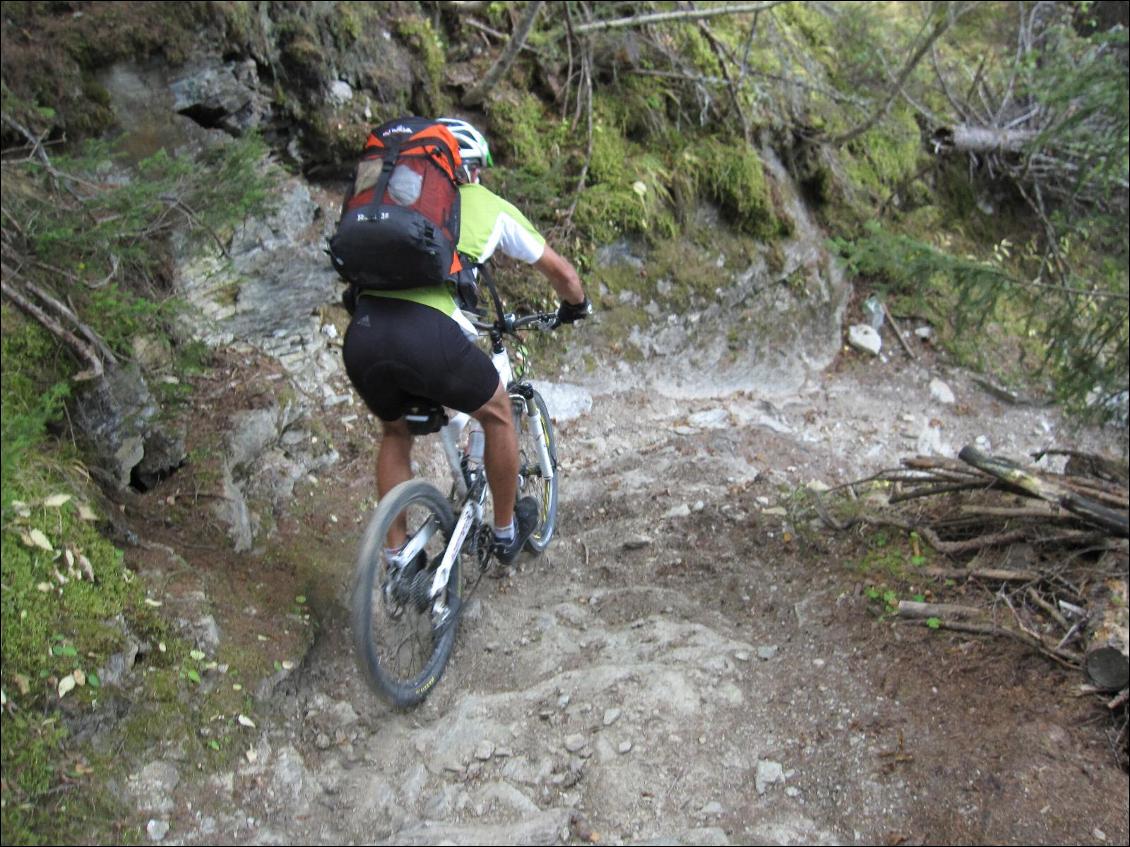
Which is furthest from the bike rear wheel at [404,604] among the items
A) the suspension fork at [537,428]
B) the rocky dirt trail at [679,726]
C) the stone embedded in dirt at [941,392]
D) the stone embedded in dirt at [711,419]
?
the stone embedded in dirt at [941,392]

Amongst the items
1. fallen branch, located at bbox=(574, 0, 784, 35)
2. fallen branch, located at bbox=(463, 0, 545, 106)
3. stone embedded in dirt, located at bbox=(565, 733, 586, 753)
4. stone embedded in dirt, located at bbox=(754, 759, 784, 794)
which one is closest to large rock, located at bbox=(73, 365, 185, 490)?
stone embedded in dirt, located at bbox=(565, 733, 586, 753)

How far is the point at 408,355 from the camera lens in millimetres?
3535

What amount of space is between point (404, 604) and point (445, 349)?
1120 mm

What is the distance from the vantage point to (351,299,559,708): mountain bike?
133 inches

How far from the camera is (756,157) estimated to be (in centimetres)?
909

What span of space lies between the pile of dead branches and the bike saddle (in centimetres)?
247

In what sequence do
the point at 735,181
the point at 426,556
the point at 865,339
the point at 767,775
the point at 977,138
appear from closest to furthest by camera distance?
the point at 767,775 → the point at 426,556 → the point at 735,181 → the point at 865,339 → the point at 977,138

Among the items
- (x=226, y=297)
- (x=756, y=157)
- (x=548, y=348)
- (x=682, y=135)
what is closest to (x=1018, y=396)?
(x=756, y=157)

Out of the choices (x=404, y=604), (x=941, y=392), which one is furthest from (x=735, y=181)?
(x=404, y=604)

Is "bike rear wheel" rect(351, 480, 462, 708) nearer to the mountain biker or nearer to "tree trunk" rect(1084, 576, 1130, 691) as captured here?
the mountain biker

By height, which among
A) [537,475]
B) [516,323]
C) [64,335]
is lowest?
[537,475]

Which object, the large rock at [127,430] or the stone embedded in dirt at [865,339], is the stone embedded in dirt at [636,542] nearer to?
the large rock at [127,430]

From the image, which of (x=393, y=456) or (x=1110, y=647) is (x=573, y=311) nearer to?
(x=393, y=456)

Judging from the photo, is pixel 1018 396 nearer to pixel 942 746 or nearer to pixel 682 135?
pixel 682 135
